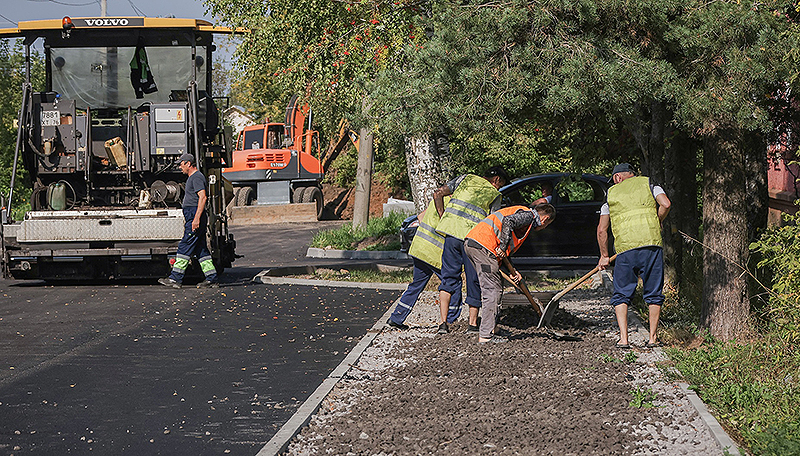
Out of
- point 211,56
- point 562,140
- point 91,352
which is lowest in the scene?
point 91,352

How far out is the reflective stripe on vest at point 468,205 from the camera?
8898 mm

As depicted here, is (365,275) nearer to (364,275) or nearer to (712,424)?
(364,275)

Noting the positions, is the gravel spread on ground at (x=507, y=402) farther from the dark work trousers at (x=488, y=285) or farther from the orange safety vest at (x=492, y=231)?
the orange safety vest at (x=492, y=231)

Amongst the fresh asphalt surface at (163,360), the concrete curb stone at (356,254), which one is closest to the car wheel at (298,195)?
the concrete curb stone at (356,254)

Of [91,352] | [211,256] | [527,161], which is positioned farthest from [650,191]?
[527,161]

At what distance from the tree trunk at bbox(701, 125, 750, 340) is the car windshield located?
8551 mm

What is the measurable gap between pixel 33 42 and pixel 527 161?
14926mm

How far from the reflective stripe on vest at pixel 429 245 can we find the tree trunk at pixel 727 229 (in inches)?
99.9

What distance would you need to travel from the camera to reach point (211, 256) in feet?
45.0

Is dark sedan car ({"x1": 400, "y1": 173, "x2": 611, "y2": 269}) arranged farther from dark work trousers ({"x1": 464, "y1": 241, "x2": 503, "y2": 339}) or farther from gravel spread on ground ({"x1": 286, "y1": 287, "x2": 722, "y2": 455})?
dark work trousers ({"x1": 464, "y1": 241, "x2": 503, "y2": 339})

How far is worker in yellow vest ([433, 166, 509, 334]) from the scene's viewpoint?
889 cm

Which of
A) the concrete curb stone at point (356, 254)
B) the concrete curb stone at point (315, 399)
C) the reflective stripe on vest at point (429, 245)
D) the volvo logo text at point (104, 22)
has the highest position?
the volvo logo text at point (104, 22)

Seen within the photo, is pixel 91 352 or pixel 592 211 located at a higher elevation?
pixel 592 211

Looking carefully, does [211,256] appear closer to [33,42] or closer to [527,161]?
[33,42]
